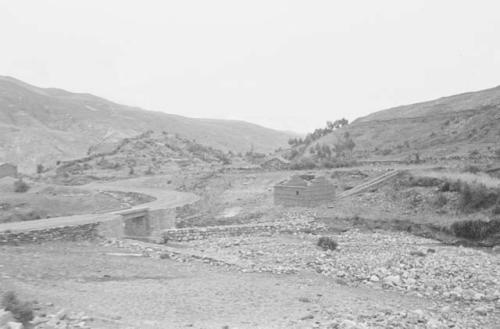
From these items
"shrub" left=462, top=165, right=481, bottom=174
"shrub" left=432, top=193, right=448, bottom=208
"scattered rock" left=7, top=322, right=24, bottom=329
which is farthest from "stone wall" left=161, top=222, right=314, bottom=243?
"shrub" left=462, top=165, right=481, bottom=174

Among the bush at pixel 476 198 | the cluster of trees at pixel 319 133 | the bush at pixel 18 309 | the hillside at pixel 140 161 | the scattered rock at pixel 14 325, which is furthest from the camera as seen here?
the cluster of trees at pixel 319 133

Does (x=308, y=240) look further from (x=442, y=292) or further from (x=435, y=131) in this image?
(x=435, y=131)

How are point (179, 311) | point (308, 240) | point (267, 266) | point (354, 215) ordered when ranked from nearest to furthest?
point (179, 311) < point (267, 266) < point (308, 240) < point (354, 215)

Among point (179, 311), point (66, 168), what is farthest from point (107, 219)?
point (66, 168)

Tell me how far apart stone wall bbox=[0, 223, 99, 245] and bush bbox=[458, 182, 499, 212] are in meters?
20.0

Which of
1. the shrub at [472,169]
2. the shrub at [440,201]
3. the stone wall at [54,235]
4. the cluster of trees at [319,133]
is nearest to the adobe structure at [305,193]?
the shrub at [440,201]

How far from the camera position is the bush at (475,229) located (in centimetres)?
2744

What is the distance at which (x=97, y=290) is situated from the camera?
1716 cm

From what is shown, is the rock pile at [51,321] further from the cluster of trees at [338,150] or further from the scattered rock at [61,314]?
the cluster of trees at [338,150]

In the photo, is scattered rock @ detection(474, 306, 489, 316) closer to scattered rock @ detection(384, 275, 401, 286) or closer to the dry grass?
scattered rock @ detection(384, 275, 401, 286)

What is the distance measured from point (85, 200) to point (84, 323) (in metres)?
24.2

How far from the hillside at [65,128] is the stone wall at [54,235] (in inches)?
3728

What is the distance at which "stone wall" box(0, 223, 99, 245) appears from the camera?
76.3ft

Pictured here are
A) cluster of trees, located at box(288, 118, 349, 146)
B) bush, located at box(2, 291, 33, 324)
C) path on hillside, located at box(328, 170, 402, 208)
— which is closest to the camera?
bush, located at box(2, 291, 33, 324)
